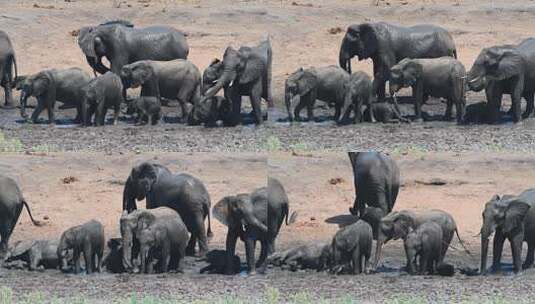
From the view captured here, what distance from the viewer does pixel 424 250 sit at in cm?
2248

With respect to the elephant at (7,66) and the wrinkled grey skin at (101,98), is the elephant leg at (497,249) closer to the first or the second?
the wrinkled grey skin at (101,98)

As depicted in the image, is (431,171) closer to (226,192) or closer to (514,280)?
(226,192)

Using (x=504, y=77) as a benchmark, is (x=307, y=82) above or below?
below

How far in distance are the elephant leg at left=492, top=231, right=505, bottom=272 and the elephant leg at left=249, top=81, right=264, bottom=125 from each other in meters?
5.16

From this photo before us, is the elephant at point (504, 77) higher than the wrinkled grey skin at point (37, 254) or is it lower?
higher

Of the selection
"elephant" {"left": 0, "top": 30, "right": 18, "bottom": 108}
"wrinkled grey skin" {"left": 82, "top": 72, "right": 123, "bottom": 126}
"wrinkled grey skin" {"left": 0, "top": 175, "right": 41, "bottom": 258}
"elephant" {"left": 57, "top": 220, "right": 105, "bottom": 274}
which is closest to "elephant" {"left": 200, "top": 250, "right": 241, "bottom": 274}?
"elephant" {"left": 57, "top": 220, "right": 105, "bottom": 274}

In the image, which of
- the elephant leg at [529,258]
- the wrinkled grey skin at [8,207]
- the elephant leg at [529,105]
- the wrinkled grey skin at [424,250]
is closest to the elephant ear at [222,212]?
the wrinkled grey skin at [424,250]

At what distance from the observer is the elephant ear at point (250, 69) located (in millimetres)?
27328

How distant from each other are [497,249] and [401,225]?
3.44 ft

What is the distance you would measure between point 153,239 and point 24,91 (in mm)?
5868

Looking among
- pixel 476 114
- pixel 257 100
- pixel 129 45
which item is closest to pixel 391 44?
pixel 476 114

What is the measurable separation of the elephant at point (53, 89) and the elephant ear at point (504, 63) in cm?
508

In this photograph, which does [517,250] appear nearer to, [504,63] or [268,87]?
[504,63]

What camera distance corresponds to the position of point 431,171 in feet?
91.7
